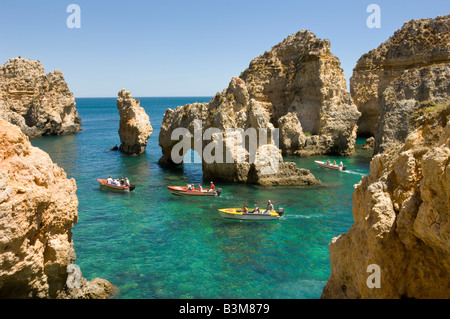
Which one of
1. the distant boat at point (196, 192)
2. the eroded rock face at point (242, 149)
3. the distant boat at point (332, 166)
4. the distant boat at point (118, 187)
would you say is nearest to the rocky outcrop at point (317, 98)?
the distant boat at point (332, 166)

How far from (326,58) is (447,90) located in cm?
1891

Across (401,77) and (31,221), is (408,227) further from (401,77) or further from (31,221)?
(401,77)

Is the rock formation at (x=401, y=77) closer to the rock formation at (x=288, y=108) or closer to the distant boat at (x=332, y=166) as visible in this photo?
the distant boat at (x=332, y=166)

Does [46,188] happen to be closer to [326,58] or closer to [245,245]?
[245,245]

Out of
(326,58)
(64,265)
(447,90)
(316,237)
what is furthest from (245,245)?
(326,58)

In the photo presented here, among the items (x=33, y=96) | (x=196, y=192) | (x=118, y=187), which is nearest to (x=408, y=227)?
(x=196, y=192)

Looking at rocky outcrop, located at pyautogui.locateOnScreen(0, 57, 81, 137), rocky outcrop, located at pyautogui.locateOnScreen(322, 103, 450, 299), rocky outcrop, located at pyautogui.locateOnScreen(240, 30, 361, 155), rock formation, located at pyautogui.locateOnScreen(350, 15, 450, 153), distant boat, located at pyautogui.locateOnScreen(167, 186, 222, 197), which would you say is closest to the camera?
rocky outcrop, located at pyautogui.locateOnScreen(322, 103, 450, 299)

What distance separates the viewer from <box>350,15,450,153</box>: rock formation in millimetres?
40094

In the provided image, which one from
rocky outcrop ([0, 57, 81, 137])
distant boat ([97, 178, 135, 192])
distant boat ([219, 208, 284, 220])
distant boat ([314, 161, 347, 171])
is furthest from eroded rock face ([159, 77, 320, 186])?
rocky outcrop ([0, 57, 81, 137])

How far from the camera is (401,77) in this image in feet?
141

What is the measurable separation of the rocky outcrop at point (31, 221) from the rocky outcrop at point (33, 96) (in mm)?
68861

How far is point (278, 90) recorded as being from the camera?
61.4m

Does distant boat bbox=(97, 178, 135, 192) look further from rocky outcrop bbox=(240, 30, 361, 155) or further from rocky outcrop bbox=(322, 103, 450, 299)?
rocky outcrop bbox=(322, 103, 450, 299)

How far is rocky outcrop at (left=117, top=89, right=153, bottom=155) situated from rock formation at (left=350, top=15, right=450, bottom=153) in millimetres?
32430
